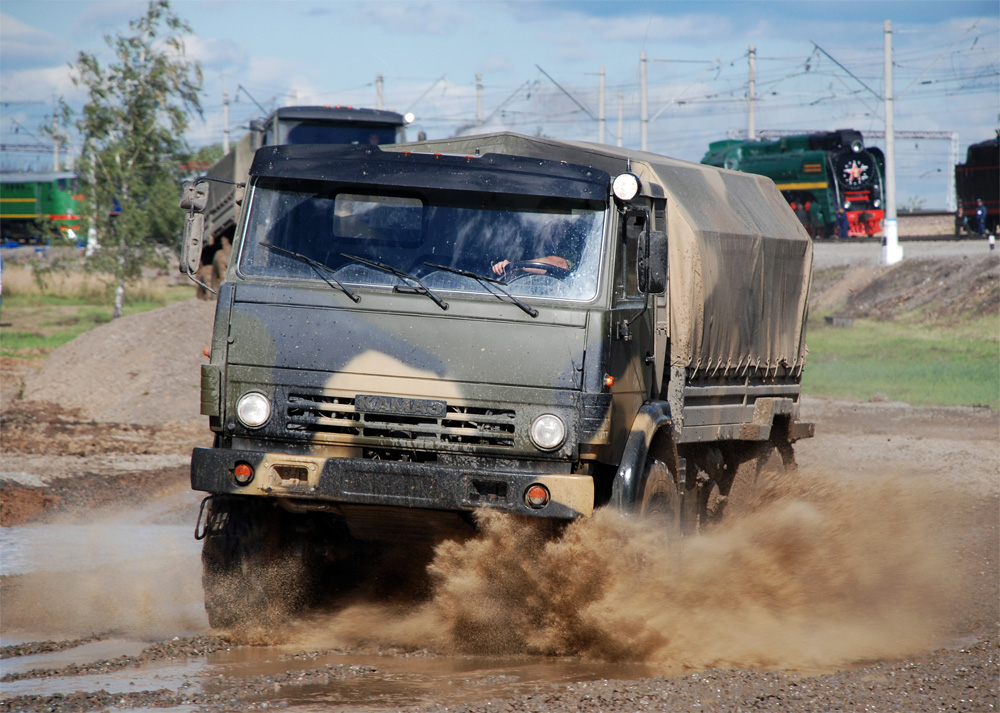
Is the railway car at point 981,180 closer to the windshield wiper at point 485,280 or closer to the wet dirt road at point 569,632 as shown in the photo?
the wet dirt road at point 569,632

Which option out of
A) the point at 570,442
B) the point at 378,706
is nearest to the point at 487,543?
the point at 570,442

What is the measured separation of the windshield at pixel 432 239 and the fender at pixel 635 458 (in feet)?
2.84

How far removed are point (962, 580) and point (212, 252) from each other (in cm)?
1687

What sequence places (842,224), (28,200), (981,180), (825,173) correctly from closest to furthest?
(981,180) → (825,173) → (842,224) → (28,200)

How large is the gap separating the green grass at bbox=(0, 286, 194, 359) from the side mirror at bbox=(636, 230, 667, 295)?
21.0 metres

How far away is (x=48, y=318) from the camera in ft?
105

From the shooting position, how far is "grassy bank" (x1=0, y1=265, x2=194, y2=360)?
28391mm

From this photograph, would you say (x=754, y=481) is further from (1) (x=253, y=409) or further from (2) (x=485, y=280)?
(1) (x=253, y=409)

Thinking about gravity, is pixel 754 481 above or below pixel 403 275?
below

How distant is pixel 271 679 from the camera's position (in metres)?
5.55

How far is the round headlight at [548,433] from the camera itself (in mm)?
5863

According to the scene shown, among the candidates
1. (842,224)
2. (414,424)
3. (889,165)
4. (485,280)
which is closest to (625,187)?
(485,280)

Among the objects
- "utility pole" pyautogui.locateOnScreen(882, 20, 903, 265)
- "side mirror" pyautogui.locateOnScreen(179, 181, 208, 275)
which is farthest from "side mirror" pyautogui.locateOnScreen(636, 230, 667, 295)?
"utility pole" pyautogui.locateOnScreen(882, 20, 903, 265)

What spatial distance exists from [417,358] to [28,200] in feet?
194
